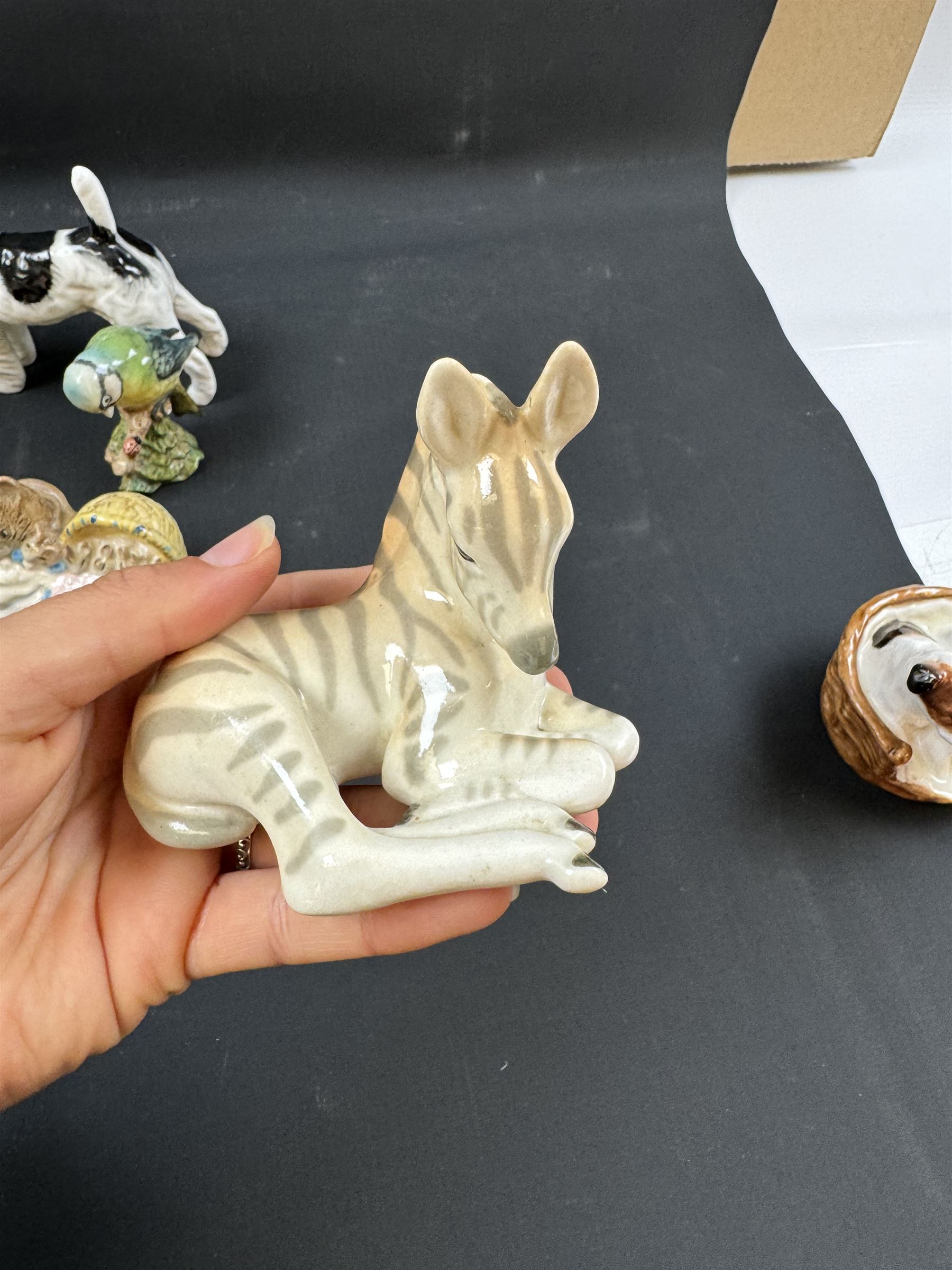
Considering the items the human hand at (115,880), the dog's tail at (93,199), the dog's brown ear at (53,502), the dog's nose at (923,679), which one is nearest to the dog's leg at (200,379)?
the dog's tail at (93,199)

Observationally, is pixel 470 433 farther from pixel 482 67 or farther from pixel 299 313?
pixel 482 67

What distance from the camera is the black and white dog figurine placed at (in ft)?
6.54

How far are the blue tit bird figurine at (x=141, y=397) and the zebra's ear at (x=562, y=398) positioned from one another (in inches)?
46.7

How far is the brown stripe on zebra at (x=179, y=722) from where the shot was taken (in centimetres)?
104

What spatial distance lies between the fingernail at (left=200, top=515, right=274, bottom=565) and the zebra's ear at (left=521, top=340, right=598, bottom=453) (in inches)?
14.9

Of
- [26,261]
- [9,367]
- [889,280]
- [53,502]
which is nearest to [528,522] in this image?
[53,502]

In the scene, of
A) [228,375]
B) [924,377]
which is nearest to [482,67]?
[228,375]

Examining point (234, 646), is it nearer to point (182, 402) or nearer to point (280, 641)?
point (280, 641)

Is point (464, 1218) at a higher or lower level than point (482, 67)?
lower

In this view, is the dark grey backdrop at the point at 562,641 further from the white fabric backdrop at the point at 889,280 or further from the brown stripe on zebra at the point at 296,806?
the brown stripe on zebra at the point at 296,806

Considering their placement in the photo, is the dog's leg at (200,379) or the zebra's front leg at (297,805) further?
the dog's leg at (200,379)

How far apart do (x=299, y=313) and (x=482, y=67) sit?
2.51ft

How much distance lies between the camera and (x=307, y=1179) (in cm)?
143

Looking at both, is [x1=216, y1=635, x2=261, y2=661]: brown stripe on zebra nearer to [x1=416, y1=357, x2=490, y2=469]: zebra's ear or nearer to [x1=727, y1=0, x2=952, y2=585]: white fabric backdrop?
[x1=416, y1=357, x2=490, y2=469]: zebra's ear
